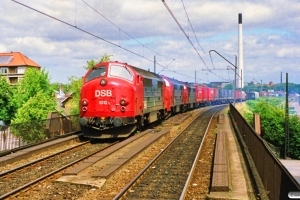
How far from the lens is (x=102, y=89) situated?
19.2 m

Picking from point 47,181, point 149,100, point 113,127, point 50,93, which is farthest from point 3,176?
point 50,93

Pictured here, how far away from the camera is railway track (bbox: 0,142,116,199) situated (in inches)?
420

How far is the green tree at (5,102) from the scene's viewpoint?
262 ft

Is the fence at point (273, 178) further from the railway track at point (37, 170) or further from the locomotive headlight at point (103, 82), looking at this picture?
the locomotive headlight at point (103, 82)

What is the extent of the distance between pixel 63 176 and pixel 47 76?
67.3m

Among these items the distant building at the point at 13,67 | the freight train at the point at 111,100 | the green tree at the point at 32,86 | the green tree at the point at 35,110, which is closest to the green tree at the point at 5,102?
the green tree at the point at 32,86

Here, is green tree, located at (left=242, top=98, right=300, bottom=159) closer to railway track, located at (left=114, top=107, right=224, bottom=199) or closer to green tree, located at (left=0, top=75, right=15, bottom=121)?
railway track, located at (left=114, top=107, right=224, bottom=199)

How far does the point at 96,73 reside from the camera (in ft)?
65.6

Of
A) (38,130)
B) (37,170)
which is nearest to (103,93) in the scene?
(38,130)

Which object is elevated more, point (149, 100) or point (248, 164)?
point (149, 100)

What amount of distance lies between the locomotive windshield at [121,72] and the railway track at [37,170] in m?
3.80

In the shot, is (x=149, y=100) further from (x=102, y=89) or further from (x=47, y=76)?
(x=47, y=76)

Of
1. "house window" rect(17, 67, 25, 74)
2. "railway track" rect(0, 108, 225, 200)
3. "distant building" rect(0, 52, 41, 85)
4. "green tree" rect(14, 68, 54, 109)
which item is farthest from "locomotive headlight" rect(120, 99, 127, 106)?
"house window" rect(17, 67, 25, 74)

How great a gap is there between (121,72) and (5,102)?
67194 millimetres
